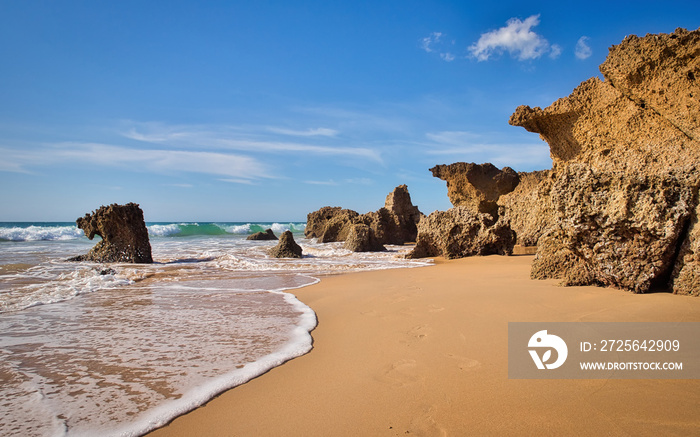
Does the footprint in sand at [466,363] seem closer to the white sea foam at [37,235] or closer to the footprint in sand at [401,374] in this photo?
the footprint in sand at [401,374]

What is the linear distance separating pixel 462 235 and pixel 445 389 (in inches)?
330

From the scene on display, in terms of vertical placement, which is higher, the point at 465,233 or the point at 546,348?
the point at 465,233

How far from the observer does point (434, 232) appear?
34.7ft

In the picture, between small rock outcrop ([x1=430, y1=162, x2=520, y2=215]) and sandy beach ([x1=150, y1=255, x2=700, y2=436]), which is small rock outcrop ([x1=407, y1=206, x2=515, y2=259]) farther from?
small rock outcrop ([x1=430, y1=162, x2=520, y2=215])

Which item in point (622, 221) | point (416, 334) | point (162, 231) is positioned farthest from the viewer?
point (162, 231)

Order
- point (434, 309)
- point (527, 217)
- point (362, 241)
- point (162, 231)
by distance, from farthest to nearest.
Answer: point (162, 231), point (362, 241), point (527, 217), point (434, 309)

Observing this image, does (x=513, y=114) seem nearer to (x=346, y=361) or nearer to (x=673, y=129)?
(x=673, y=129)

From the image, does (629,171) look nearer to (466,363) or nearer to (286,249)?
(466,363)

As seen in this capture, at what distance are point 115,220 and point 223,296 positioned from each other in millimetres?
7762

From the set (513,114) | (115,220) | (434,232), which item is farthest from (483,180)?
(115,220)

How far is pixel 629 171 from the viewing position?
375 cm

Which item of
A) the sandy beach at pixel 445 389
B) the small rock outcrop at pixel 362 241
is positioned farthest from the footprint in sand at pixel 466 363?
the small rock outcrop at pixel 362 241

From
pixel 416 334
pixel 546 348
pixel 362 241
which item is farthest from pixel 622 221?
pixel 362 241

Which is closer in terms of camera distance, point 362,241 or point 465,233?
point 465,233
